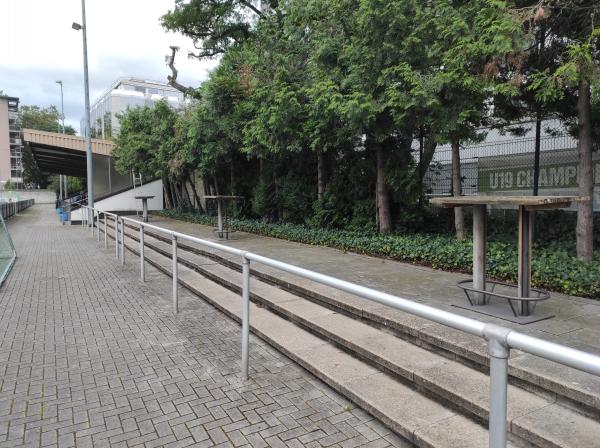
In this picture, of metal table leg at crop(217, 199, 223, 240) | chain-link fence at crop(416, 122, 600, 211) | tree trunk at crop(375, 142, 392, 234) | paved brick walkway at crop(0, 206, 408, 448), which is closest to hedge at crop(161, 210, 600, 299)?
tree trunk at crop(375, 142, 392, 234)

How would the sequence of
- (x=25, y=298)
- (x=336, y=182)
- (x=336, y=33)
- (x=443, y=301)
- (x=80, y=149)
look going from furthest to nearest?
(x=80, y=149) < (x=336, y=182) < (x=336, y=33) < (x=25, y=298) < (x=443, y=301)

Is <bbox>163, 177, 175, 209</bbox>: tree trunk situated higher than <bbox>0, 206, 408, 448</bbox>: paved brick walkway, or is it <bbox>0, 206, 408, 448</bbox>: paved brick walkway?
<bbox>163, 177, 175, 209</bbox>: tree trunk

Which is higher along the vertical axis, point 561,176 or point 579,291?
point 561,176

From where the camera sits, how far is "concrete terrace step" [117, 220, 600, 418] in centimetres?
259

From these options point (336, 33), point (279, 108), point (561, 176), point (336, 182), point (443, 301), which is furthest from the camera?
point (336, 182)

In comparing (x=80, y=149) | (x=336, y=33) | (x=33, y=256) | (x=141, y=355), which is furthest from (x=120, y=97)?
(x=141, y=355)

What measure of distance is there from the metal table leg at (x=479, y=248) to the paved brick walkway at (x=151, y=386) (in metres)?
1.97

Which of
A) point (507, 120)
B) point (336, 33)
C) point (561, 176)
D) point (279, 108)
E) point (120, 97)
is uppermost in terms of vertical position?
point (120, 97)

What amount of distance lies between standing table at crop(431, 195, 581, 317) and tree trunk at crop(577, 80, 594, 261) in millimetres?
1609

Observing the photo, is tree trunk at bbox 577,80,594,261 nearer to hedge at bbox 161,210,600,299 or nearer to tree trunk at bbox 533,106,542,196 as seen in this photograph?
hedge at bbox 161,210,600,299

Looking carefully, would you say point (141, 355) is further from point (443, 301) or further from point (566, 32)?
point (566, 32)

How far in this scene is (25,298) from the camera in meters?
6.46

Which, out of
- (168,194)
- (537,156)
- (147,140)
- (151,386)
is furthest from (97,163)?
(151,386)

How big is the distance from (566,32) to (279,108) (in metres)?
4.79
